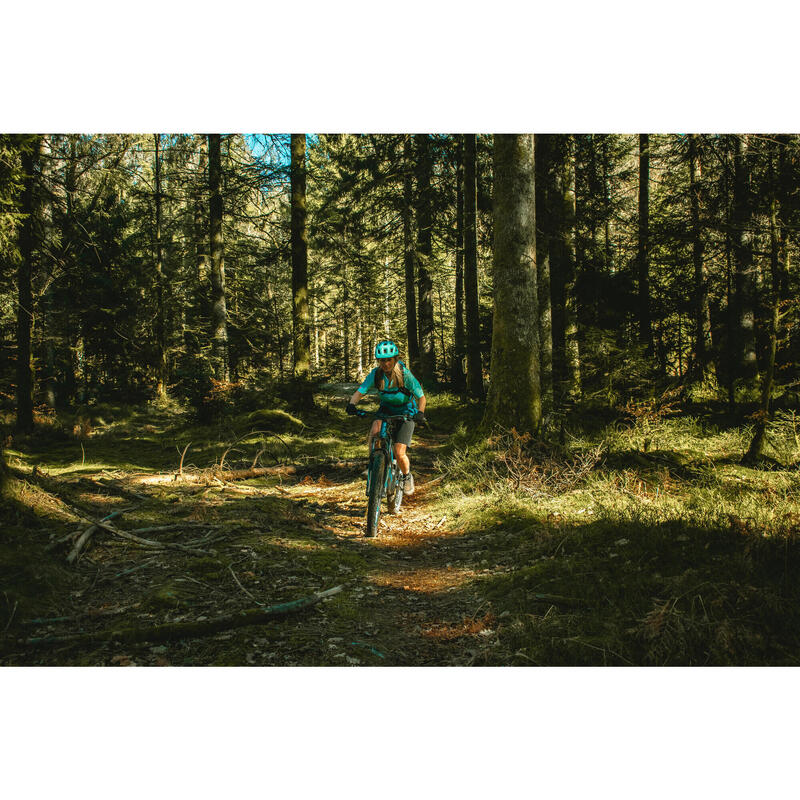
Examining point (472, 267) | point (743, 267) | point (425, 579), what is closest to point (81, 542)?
point (425, 579)

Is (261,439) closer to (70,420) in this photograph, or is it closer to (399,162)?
(70,420)

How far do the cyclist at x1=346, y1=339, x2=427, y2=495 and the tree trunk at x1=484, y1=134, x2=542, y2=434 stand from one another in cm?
205

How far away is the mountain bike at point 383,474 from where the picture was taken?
658 centimetres

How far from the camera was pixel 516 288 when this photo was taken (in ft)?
28.0

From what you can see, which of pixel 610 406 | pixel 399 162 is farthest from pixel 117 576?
pixel 399 162

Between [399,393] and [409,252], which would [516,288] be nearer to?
[399,393]

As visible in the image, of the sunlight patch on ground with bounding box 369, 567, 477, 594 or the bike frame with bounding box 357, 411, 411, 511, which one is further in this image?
the bike frame with bounding box 357, 411, 411, 511

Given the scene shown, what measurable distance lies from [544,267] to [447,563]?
347 inches

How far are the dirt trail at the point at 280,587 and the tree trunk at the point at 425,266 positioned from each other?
14.9 m

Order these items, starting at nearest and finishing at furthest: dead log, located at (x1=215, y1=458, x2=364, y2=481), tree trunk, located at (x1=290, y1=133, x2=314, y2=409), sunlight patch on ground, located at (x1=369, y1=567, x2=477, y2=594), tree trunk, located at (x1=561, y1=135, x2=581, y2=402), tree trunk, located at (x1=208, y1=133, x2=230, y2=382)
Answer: sunlight patch on ground, located at (x1=369, y1=567, x2=477, y2=594) → dead log, located at (x1=215, y1=458, x2=364, y2=481) → tree trunk, located at (x1=561, y1=135, x2=581, y2=402) → tree trunk, located at (x1=290, y1=133, x2=314, y2=409) → tree trunk, located at (x1=208, y1=133, x2=230, y2=382)

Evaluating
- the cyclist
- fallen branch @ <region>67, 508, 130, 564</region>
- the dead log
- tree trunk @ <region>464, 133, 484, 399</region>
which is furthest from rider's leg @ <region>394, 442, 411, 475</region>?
tree trunk @ <region>464, 133, 484, 399</region>

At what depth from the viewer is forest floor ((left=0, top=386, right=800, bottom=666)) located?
3449 millimetres

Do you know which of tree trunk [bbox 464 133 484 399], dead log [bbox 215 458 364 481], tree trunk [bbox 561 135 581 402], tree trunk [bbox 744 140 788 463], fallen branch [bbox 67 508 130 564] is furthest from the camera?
tree trunk [bbox 464 133 484 399]

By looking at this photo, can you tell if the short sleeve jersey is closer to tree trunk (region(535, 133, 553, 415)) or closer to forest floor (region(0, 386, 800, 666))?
forest floor (region(0, 386, 800, 666))
